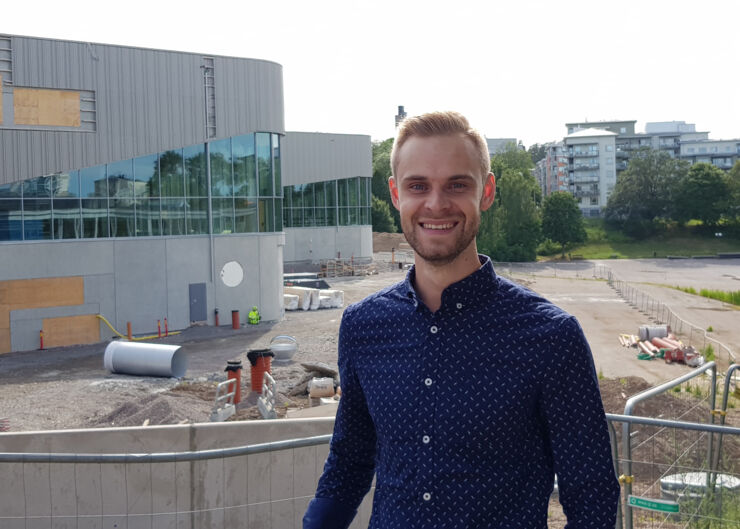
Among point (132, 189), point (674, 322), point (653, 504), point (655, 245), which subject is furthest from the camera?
point (655, 245)

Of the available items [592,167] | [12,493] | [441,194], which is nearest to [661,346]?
[12,493]

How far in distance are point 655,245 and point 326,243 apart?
48162 mm

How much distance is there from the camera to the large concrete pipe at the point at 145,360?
22.5 metres

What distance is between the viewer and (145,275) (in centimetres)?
3075

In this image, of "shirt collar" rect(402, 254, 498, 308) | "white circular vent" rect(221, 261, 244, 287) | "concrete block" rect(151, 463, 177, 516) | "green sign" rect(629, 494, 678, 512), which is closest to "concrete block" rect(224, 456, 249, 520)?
"concrete block" rect(151, 463, 177, 516)

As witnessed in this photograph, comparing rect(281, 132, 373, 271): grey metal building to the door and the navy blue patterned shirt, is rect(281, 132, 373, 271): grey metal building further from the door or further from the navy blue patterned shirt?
the navy blue patterned shirt

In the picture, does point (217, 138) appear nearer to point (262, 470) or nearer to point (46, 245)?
point (46, 245)

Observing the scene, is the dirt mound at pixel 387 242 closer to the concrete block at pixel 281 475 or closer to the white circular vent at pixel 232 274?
the white circular vent at pixel 232 274

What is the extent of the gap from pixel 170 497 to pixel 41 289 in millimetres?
22392

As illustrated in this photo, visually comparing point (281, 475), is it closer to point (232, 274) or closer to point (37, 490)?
point (37, 490)

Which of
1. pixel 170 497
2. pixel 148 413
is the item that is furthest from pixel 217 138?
pixel 170 497

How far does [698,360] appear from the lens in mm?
28391

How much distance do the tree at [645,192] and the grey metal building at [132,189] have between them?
241 feet

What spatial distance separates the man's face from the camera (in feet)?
8.96
